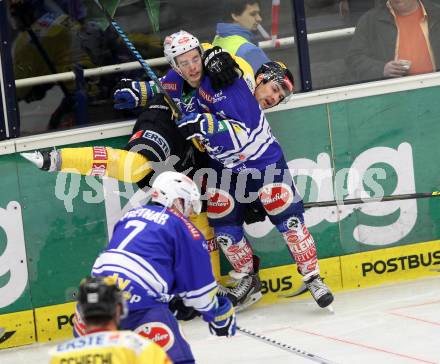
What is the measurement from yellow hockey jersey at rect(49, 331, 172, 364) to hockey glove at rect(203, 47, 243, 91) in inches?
102

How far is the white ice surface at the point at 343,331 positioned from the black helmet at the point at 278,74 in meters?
1.20

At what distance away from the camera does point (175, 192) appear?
4.61 meters

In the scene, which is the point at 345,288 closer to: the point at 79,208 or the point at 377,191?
the point at 377,191

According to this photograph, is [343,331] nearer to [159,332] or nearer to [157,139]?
[157,139]

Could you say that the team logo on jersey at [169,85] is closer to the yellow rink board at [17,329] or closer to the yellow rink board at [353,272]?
the yellow rink board at [353,272]

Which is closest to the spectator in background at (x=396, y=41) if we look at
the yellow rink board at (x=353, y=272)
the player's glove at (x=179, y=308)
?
the yellow rink board at (x=353, y=272)

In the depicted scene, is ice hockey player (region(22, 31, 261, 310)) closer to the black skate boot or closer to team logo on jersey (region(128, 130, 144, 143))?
team logo on jersey (region(128, 130, 144, 143))

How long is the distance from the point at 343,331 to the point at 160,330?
1.75 meters

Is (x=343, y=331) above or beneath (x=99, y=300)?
beneath

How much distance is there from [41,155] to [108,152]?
36cm

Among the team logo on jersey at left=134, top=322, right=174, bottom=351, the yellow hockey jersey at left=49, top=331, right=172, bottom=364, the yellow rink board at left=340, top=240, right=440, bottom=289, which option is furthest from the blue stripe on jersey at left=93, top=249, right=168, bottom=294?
the yellow rink board at left=340, top=240, right=440, bottom=289

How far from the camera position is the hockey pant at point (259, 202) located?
620 centimetres

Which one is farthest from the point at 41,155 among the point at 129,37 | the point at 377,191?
the point at 377,191

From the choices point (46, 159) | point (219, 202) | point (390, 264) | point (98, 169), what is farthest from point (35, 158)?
point (390, 264)
